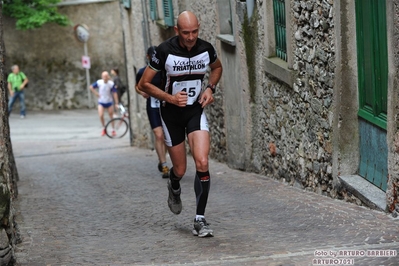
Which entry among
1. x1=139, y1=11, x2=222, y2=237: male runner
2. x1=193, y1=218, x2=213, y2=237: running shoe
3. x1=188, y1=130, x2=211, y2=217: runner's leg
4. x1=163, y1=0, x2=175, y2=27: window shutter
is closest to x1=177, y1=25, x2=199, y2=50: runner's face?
x1=139, y1=11, x2=222, y2=237: male runner

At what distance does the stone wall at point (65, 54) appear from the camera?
107 feet

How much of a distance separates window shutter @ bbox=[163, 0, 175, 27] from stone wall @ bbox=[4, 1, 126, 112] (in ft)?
55.8

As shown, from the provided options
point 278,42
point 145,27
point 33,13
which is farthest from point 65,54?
point 278,42

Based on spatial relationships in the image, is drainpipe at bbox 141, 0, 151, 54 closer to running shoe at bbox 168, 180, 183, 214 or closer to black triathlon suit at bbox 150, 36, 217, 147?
running shoe at bbox 168, 180, 183, 214

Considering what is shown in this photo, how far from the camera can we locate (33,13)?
31281 millimetres

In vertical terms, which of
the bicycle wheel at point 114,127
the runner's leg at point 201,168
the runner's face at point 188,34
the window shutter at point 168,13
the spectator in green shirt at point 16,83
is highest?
the runner's face at point 188,34

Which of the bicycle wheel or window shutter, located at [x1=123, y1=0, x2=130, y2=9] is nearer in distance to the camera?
window shutter, located at [x1=123, y1=0, x2=130, y2=9]

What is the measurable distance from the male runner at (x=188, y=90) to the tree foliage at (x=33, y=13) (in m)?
24.3

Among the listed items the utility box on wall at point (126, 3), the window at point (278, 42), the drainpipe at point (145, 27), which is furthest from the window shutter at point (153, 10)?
the window at point (278, 42)

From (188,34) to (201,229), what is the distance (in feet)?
5.04

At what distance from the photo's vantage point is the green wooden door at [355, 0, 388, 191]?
24.1 ft

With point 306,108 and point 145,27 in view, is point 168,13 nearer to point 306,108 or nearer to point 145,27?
point 145,27

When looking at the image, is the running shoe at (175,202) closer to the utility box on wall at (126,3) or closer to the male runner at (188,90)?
the male runner at (188,90)

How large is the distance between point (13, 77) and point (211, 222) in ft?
76.1
